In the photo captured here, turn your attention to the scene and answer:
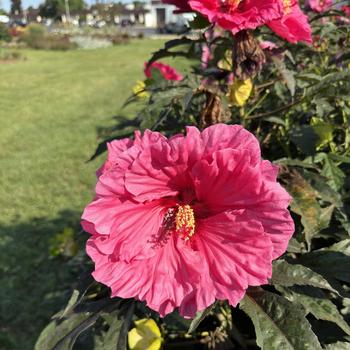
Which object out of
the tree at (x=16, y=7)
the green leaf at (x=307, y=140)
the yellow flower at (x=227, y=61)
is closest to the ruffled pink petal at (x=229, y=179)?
the green leaf at (x=307, y=140)

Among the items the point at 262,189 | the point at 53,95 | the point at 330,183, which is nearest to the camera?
the point at 262,189

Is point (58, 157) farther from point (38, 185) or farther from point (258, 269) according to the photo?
point (258, 269)

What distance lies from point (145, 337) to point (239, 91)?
2.72ft

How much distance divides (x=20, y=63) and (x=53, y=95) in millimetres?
6477

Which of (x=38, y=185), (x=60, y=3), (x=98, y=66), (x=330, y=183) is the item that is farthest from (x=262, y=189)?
(x=60, y=3)

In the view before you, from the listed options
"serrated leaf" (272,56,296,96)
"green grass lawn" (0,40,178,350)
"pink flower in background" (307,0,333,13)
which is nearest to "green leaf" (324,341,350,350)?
"serrated leaf" (272,56,296,96)

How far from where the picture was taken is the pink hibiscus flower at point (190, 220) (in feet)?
2.70

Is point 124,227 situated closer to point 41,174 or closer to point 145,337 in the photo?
point 145,337

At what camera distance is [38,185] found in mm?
5062

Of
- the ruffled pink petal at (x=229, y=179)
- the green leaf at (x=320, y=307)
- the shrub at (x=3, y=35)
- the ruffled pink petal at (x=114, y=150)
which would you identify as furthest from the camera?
the shrub at (x=3, y=35)

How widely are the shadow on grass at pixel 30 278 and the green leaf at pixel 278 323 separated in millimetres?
1374

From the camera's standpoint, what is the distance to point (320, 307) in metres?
1.05

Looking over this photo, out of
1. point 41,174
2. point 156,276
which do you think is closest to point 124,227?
point 156,276

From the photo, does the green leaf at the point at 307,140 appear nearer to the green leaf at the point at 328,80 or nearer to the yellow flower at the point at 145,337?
the green leaf at the point at 328,80
